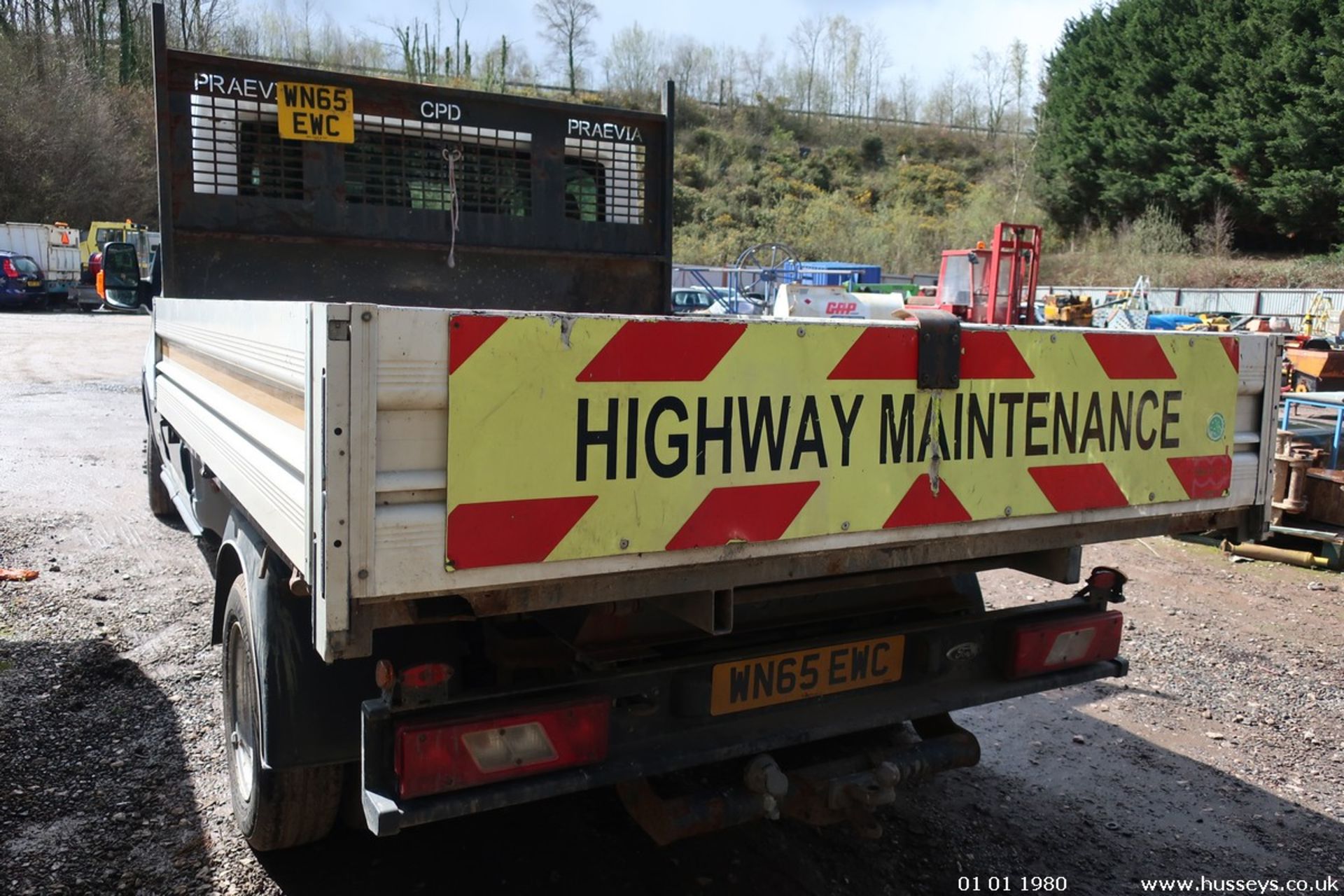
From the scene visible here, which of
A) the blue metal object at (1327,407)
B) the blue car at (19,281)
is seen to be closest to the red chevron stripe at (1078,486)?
the blue metal object at (1327,407)

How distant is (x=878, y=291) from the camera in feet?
95.9

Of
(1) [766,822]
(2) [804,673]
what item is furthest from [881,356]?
(1) [766,822]

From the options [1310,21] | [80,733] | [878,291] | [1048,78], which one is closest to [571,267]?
[80,733]

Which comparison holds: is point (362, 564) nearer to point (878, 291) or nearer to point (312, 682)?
point (312, 682)

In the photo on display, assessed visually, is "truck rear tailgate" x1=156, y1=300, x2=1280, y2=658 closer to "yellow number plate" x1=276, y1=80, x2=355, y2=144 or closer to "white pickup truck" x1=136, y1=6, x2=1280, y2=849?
"white pickup truck" x1=136, y1=6, x2=1280, y2=849

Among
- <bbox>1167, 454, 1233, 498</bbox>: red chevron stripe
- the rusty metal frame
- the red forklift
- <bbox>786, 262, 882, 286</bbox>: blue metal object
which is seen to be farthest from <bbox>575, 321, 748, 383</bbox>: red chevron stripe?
<bbox>786, 262, 882, 286</bbox>: blue metal object

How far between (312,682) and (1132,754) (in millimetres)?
3248

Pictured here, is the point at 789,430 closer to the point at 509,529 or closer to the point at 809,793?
the point at 509,529

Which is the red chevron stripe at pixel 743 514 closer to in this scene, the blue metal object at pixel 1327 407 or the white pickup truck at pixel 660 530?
the white pickup truck at pixel 660 530

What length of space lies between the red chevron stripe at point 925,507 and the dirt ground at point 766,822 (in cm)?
129

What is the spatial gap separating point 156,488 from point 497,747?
540 cm

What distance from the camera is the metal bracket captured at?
8.13 feet

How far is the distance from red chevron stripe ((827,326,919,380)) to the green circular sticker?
1.09m

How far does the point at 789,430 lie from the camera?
2332 millimetres
